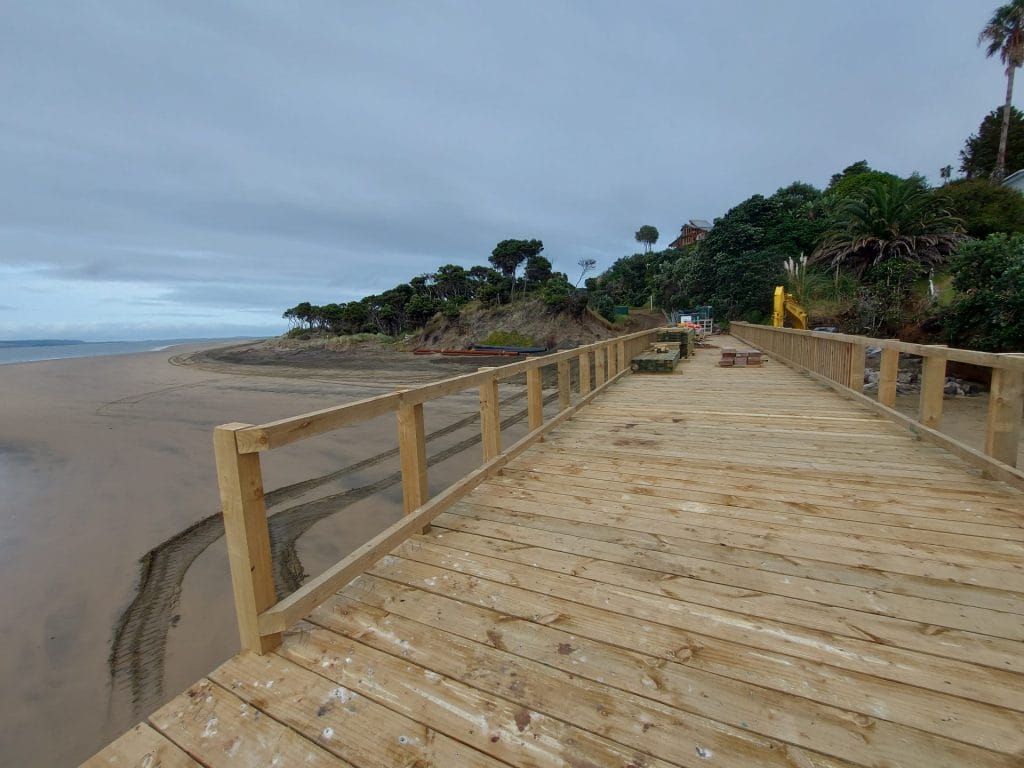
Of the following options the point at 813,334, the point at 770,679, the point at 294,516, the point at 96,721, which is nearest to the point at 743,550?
the point at 770,679

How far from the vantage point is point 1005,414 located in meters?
3.12

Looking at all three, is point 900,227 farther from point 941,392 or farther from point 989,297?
point 941,392

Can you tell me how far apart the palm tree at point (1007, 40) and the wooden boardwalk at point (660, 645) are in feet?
122

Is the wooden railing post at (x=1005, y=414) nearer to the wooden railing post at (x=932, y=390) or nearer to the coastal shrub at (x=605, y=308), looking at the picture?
the wooden railing post at (x=932, y=390)

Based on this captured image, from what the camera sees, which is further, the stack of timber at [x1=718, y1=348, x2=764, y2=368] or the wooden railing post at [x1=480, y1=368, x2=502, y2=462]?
the stack of timber at [x1=718, y1=348, x2=764, y2=368]

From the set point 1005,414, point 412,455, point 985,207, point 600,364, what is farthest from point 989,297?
point 985,207

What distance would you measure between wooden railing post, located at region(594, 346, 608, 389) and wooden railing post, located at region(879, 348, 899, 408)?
3501mm

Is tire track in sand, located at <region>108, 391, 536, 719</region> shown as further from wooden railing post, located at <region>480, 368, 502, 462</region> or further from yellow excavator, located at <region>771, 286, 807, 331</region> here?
yellow excavator, located at <region>771, 286, 807, 331</region>

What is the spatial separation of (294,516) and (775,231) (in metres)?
29.4

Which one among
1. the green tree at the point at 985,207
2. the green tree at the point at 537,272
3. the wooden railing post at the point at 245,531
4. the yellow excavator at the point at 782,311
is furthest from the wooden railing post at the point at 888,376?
the green tree at the point at 537,272

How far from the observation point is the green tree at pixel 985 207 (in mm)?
18891

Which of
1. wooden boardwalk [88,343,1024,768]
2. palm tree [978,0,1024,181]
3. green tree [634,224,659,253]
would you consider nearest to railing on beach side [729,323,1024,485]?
wooden boardwalk [88,343,1024,768]

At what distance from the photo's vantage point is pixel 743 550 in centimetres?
248

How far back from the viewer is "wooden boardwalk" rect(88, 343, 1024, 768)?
1378 mm
